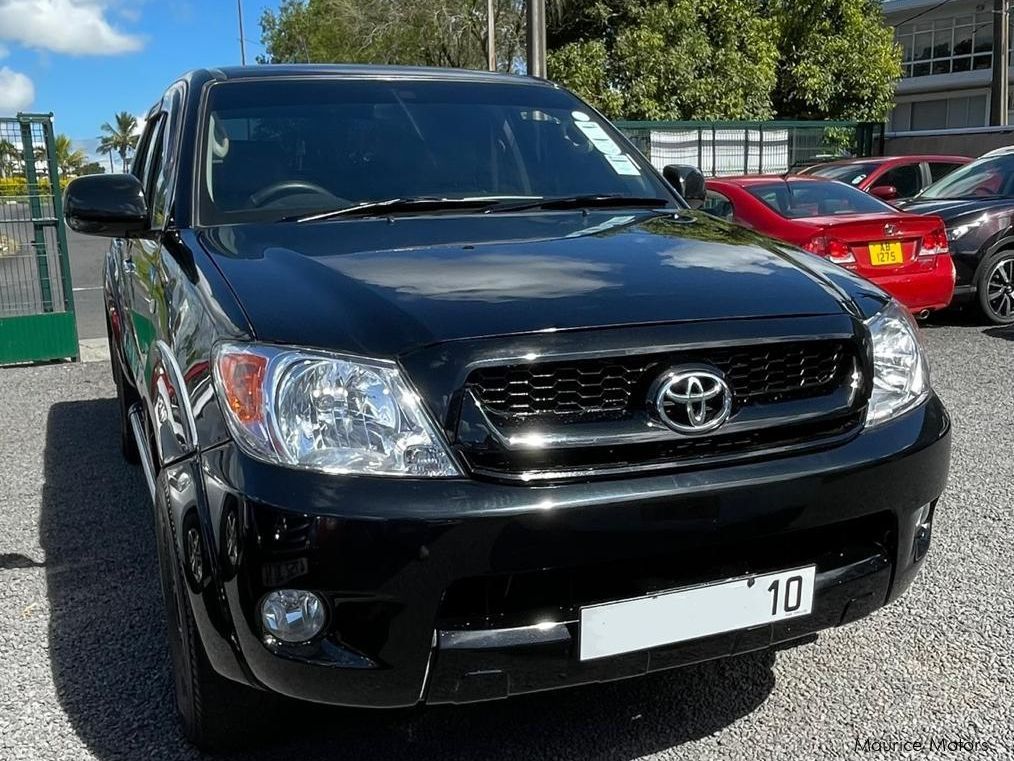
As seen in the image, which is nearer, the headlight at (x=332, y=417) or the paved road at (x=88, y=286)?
the headlight at (x=332, y=417)

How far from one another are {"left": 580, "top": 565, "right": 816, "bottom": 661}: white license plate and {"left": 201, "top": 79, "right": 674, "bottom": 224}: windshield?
1410 mm

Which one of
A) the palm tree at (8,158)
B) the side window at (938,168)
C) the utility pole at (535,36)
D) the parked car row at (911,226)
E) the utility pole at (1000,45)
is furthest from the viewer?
the utility pole at (1000,45)

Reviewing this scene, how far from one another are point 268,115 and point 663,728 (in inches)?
84.3

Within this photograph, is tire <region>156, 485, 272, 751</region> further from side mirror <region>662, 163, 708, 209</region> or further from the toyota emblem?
side mirror <region>662, 163, 708, 209</region>

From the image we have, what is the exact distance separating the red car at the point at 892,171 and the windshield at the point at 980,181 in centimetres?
144

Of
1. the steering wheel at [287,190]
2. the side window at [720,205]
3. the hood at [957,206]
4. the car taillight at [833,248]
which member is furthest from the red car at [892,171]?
the steering wheel at [287,190]

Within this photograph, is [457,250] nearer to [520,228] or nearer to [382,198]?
[520,228]

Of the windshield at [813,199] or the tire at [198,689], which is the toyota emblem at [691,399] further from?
the windshield at [813,199]

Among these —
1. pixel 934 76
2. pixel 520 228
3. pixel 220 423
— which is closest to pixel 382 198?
pixel 520 228

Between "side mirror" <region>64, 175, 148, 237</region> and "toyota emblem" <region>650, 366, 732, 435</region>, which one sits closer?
"toyota emblem" <region>650, 366, 732, 435</region>

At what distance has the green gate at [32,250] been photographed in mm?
7367

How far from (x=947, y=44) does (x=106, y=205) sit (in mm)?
42833

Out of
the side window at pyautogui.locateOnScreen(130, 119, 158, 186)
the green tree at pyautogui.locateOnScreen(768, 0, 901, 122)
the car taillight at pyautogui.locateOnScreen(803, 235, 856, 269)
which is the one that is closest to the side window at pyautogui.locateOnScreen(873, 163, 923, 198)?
the car taillight at pyautogui.locateOnScreen(803, 235, 856, 269)

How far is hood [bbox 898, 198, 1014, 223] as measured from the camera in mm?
8250
